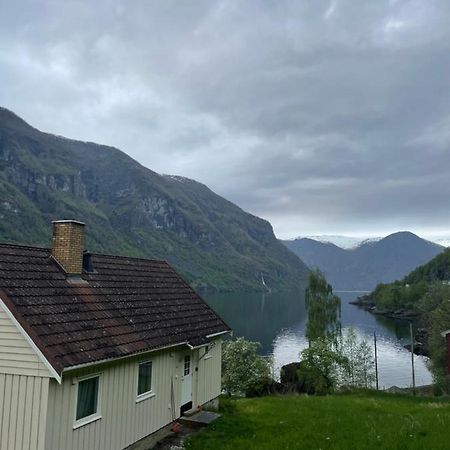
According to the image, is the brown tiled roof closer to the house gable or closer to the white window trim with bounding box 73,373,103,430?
the house gable

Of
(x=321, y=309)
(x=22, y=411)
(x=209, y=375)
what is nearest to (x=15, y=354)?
(x=22, y=411)

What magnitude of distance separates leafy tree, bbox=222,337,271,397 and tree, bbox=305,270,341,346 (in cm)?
2795

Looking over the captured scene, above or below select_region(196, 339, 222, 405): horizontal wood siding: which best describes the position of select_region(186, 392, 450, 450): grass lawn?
below

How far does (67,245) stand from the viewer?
52.9 feet

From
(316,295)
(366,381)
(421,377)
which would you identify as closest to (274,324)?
(316,295)

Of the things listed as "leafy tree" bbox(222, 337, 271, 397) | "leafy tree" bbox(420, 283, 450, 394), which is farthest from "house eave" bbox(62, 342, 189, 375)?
"leafy tree" bbox(420, 283, 450, 394)

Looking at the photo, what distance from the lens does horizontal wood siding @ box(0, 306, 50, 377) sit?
11938 mm

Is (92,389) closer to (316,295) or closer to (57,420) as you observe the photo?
(57,420)

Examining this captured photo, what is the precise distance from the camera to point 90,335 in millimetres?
13750

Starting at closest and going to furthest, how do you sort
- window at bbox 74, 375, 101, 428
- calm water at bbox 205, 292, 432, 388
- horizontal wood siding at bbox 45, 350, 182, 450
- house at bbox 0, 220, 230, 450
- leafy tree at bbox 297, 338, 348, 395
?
1. house at bbox 0, 220, 230, 450
2. horizontal wood siding at bbox 45, 350, 182, 450
3. window at bbox 74, 375, 101, 428
4. leafy tree at bbox 297, 338, 348, 395
5. calm water at bbox 205, 292, 432, 388

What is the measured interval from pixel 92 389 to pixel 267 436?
6708 mm

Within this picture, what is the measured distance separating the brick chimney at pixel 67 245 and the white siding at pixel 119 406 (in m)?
3.81

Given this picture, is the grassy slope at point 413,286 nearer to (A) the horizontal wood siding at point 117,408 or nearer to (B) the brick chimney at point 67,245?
(A) the horizontal wood siding at point 117,408

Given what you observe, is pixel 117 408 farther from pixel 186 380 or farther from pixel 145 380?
pixel 186 380
